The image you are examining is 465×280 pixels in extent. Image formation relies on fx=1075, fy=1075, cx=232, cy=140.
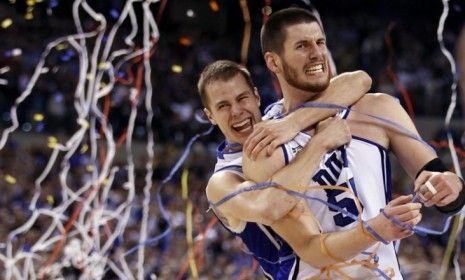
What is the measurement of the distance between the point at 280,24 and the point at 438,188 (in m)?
0.75

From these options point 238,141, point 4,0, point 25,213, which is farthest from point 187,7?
point 238,141

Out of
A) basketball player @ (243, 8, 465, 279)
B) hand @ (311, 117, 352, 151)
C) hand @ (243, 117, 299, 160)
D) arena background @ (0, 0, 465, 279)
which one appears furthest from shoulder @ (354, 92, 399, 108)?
arena background @ (0, 0, 465, 279)

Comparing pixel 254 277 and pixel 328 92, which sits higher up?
pixel 328 92

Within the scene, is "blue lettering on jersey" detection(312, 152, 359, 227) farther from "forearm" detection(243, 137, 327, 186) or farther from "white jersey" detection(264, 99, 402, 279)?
"forearm" detection(243, 137, 327, 186)

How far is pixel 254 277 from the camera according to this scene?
25.9ft

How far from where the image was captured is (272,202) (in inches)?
120

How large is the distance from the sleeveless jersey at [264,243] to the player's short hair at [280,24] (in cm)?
36

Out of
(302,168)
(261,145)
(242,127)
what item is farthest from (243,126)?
(302,168)

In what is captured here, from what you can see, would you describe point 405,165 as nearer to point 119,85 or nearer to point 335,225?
point 335,225

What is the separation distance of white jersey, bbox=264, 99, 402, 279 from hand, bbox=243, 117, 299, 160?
0.04 meters

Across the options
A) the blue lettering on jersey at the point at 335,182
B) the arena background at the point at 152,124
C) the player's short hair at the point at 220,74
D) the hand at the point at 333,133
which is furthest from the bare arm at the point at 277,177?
the arena background at the point at 152,124

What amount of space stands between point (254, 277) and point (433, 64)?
5204 millimetres

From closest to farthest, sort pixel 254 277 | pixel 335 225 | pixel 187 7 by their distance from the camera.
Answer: pixel 335 225
pixel 254 277
pixel 187 7

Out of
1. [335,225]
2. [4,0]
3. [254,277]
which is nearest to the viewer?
[335,225]
